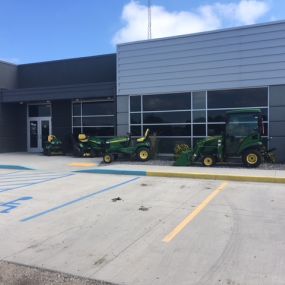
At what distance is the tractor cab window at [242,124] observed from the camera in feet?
45.9

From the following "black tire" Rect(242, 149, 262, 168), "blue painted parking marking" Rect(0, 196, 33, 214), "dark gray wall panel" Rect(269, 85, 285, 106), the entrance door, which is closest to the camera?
"blue painted parking marking" Rect(0, 196, 33, 214)

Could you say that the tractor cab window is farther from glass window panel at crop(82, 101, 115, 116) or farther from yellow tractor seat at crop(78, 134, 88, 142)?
glass window panel at crop(82, 101, 115, 116)

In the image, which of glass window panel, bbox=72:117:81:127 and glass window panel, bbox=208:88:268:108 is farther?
glass window panel, bbox=72:117:81:127

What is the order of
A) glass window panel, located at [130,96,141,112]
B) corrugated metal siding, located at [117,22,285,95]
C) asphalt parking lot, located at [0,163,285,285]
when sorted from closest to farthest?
asphalt parking lot, located at [0,163,285,285] → corrugated metal siding, located at [117,22,285,95] → glass window panel, located at [130,96,141,112]

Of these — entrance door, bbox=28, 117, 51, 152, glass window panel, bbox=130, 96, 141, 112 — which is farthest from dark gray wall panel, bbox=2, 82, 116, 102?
entrance door, bbox=28, 117, 51, 152

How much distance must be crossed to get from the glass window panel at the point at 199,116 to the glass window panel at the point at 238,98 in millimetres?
502

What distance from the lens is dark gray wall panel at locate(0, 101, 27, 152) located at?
22391mm

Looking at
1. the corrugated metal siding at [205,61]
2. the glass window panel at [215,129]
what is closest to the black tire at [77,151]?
the corrugated metal siding at [205,61]

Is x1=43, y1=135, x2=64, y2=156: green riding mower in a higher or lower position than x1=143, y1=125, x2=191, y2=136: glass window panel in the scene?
lower

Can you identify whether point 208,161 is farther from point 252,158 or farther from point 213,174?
point 213,174

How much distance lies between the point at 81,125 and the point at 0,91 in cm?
525

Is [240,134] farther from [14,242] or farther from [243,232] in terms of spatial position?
[14,242]

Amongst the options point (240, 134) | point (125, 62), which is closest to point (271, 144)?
point (240, 134)

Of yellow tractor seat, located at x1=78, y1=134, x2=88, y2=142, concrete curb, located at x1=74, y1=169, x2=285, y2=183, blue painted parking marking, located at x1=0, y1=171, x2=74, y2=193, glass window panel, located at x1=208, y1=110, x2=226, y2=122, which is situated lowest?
blue painted parking marking, located at x1=0, y1=171, x2=74, y2=193
